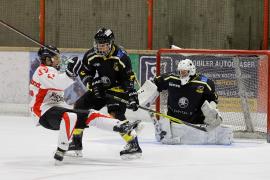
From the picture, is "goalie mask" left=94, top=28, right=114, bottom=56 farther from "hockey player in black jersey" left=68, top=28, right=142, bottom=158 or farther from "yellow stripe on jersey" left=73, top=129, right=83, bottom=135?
"yellow stripe on jersey" left=73, top=129, right=83, bottom=135

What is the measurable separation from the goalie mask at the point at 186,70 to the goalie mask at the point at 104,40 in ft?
3.50

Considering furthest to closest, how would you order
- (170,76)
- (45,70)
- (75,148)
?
(170,76) → (75,148) → (45,70)

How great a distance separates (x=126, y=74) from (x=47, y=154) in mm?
901

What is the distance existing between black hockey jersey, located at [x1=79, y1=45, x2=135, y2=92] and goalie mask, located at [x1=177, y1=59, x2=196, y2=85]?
0.88m

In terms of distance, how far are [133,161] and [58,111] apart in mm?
685

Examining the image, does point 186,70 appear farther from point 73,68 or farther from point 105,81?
point 73,68

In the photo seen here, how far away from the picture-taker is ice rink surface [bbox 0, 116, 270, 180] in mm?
5484

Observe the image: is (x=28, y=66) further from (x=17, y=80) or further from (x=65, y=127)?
(x=65, y=127)

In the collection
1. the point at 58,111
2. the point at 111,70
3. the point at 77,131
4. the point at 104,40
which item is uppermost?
the point at 104,40

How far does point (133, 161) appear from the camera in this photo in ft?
20.4

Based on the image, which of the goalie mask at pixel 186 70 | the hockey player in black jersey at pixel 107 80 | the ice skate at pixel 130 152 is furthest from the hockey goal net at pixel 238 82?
the ice skate at pixel 130 152

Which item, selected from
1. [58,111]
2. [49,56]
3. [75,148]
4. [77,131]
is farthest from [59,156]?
[49,56]

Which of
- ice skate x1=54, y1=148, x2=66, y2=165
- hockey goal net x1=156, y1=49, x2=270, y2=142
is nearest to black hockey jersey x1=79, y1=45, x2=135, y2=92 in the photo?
ice skate x1=54, y1=148, x2=66, y2=165

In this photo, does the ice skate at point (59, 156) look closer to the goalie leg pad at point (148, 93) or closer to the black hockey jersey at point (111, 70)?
the black hockey jersey at point (111, 70)
